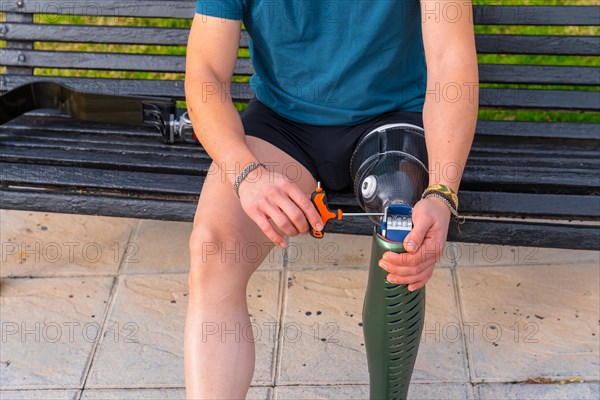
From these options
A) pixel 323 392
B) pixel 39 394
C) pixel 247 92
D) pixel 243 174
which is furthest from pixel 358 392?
pixel 247 92

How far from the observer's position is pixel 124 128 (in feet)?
10.4

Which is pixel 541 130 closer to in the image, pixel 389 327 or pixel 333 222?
pixel 333 222

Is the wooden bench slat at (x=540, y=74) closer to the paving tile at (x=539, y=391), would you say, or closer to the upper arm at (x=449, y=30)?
the upper arm at (x=449, y=30)

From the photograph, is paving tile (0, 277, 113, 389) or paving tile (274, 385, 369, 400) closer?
paving tile (274, 385, 369, 400)

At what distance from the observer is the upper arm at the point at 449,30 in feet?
7.33

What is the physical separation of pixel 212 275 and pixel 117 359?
2.78ft

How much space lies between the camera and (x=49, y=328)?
2920 millimetres

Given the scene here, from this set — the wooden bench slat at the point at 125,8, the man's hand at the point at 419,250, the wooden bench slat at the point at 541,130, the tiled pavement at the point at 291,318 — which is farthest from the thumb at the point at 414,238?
the wooden bench slat at the point at 125,8

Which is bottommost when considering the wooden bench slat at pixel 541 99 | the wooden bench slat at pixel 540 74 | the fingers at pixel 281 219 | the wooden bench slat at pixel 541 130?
the fingers at pixel 281 219

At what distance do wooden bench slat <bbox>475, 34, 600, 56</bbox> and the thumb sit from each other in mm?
1390

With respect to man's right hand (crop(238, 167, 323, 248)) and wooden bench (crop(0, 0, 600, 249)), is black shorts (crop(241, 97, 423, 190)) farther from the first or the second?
man's right hand (crop(238, 167, 323, 248))

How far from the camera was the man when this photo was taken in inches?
80.0

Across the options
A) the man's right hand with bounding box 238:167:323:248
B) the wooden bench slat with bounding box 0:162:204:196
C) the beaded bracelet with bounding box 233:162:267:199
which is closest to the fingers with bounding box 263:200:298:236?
the man's right hand with bounding box 238:167:323:248

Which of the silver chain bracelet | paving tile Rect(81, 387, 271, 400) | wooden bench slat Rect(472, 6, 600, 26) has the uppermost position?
wooden bench slat Rect(472, 6, 600, 26)
